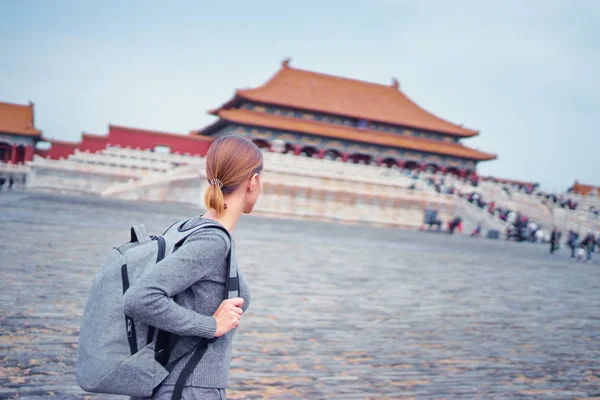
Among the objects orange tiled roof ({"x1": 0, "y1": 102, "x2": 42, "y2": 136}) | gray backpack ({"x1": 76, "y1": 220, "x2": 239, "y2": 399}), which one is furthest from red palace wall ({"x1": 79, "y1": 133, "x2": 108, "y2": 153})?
gray backpack ({"x1": 76, "y1": 220, "x2": 239, "y2": 399})

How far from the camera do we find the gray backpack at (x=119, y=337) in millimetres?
1491

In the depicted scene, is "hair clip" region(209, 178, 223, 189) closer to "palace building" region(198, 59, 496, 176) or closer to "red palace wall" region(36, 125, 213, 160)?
"red palace wall" region(36, 125, 213, 160)

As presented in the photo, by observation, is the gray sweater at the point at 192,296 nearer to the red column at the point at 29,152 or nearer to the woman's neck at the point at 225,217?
the woman's neck at the point at 225,217

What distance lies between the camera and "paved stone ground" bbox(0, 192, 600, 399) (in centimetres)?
345

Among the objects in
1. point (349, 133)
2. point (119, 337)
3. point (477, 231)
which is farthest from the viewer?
point (349, 133)

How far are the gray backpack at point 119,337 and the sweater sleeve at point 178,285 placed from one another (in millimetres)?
45

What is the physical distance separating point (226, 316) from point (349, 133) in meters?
38.2

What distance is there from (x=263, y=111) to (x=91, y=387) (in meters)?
37.4

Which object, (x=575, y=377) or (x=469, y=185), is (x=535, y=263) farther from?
(x=469, y=185)

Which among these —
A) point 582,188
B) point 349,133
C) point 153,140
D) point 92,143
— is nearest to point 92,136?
point 92,143

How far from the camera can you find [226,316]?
164 centimetres

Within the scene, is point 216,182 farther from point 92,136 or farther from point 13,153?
point 13,153

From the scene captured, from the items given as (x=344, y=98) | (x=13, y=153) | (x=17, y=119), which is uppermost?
(x=344, y=98)

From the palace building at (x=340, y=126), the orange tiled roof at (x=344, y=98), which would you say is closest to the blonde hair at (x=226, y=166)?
the palace building at (x=340, y=126)
